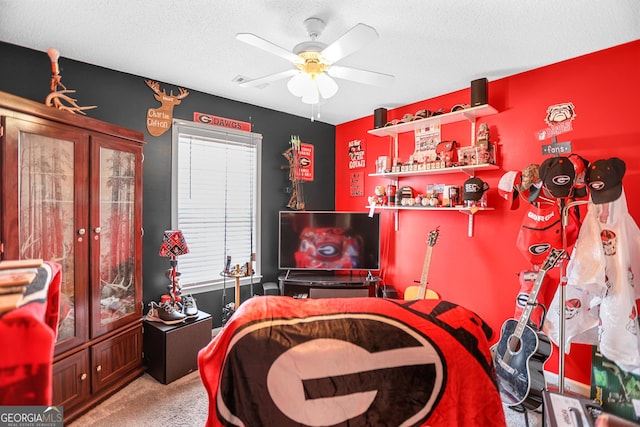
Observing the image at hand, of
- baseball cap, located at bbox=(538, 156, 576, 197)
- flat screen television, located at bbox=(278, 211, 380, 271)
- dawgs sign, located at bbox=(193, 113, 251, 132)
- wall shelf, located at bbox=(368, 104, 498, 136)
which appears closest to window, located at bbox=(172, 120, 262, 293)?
dawgs sign, located at bbox=(193, 113, 251, 132)

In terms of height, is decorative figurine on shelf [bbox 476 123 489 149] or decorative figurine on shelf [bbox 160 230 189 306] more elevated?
decorative figurine on shelf [bbox 476 123 489 149]

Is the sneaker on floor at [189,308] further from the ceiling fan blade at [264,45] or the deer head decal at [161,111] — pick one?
the ceiling fan blade at [264,45]

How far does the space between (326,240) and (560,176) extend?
223 centimetres

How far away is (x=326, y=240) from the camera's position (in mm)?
3580

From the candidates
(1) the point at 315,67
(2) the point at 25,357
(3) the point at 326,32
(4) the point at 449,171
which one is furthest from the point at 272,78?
(4) the point at 449,171

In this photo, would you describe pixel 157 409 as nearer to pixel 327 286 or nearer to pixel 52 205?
pixel 52 205

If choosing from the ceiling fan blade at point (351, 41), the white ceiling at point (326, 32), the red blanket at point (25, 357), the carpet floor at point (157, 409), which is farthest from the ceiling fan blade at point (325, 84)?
the carpet floor at point (157, 409)

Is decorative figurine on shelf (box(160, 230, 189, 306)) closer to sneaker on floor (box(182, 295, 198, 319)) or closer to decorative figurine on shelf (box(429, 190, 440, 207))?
sneaker on floor (box(182, 295, 198, 319))

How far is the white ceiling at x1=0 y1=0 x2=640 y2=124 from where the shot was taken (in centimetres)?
177

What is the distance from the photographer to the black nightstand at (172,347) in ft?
7.92

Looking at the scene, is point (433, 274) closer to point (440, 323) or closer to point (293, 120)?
point (440, 323)

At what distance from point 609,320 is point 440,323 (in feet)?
4.21

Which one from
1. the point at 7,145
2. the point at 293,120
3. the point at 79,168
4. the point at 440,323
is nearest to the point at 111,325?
the point at 79,168

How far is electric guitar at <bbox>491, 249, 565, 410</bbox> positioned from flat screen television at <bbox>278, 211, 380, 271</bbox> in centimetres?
159
